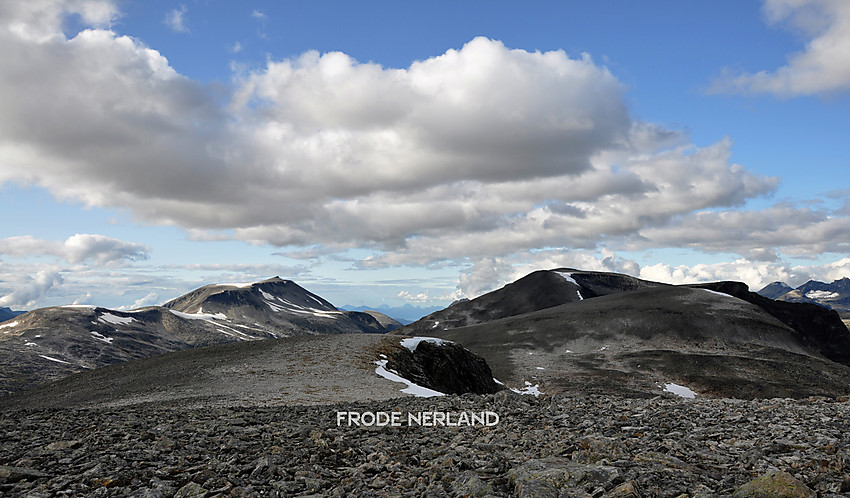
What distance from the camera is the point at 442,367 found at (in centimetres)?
4650

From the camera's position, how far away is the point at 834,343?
136m

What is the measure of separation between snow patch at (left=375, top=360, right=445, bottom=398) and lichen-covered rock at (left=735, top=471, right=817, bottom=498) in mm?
18733

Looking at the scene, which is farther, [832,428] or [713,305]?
[713,305]

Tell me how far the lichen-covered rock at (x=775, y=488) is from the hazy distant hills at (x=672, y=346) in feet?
220

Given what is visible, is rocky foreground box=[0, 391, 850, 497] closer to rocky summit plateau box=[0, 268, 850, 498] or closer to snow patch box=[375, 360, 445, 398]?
rocky summit plateau box=[0, 268, 850, 498]

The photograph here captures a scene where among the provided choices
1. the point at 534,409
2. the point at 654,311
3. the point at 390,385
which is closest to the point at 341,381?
the point at 390,385

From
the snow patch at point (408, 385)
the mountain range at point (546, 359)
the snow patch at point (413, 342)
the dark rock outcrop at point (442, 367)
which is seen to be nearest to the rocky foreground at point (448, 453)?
the mountain range at point (546, 359)

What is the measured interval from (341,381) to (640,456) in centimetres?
2342

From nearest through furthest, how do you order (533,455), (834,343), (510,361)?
(533,455)
(510,361)
(834,343)

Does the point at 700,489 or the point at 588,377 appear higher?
the point at 700,489

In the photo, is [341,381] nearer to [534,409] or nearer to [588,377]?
[534,409]

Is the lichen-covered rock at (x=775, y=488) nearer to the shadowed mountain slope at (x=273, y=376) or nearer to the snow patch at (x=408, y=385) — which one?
the shadowed mountain slope at (x=273, y=376)

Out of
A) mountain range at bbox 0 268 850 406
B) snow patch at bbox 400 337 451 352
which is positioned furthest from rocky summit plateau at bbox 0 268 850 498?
snow patch at bbox 400 337 451 352

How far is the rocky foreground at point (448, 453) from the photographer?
9664 mm
